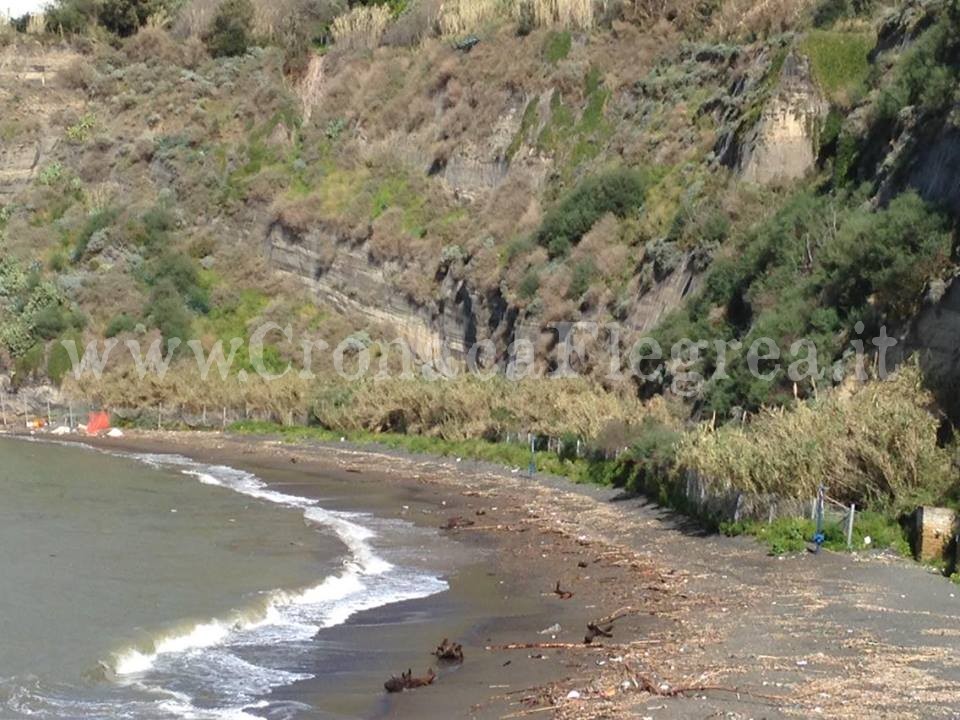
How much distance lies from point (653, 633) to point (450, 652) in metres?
2.11

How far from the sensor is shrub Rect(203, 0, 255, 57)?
7775 cm

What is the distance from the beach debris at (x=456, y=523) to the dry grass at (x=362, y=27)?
4998cm

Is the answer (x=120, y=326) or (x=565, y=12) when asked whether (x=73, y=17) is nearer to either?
(x=120, y=326)

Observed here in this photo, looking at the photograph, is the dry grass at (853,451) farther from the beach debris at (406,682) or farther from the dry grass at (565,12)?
the dry grass at (565,12)

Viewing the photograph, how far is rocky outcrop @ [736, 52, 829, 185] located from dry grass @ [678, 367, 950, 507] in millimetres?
Answer: 18634

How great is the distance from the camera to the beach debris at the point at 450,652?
13219 millimetres

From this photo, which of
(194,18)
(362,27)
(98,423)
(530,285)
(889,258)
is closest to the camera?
(889,258)

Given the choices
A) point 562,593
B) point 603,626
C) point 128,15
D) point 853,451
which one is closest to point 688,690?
point 603,626

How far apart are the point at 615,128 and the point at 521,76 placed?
7786 mm

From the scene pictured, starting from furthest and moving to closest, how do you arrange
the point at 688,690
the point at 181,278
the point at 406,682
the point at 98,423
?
the point at 181,278
the point at 98,423
the point at 406,682
the point at 688,690

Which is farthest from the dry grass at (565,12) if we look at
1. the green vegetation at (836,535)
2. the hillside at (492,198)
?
the green vegetation at (836,535)

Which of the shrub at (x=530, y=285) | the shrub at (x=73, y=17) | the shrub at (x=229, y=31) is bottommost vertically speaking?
the shrub at (x=530, y=285)

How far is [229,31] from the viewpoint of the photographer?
78000 mm

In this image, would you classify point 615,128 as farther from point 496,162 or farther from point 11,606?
point 11,606
